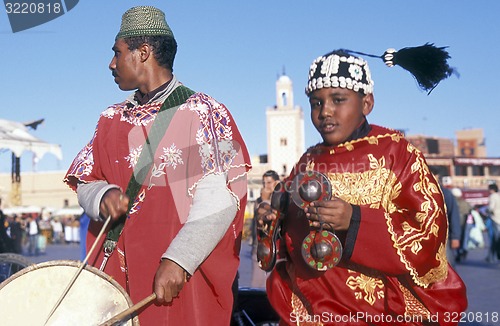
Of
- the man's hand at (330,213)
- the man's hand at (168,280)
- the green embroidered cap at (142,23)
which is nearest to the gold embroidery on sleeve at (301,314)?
the man's hand at (330,213)

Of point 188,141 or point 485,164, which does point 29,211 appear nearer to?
point 188,141

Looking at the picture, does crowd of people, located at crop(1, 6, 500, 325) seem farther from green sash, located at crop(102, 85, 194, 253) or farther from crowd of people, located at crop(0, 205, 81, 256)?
crowd of people, located at crop(0, 205, 81, 256)

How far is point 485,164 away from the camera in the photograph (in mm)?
74125

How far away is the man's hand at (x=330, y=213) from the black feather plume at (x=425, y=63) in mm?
860

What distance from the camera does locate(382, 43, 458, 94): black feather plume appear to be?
292 cm

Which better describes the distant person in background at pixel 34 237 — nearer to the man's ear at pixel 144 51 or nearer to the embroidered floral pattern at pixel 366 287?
the man's ear at pixel 144 51

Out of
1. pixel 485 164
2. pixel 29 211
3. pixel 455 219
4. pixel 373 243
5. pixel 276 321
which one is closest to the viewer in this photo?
pixel 373 243

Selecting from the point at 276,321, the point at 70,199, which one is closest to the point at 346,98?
the point at 276,321

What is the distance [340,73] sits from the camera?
2682mm

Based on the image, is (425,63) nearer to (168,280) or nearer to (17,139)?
(168,280)

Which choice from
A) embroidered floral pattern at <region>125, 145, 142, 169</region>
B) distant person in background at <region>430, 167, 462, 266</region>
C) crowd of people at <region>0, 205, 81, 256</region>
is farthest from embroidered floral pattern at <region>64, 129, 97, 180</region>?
crowd of people at <region>0, 205, 81, 256</region>

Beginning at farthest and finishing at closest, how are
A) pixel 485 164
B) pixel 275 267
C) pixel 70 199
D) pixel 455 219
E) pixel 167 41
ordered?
pixel 70 199 → pixel 485 164 → pixel 455 219 → pixel 275 267 → pixel 167 41

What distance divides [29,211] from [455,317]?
35243 millimetres

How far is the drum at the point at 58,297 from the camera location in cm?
222
